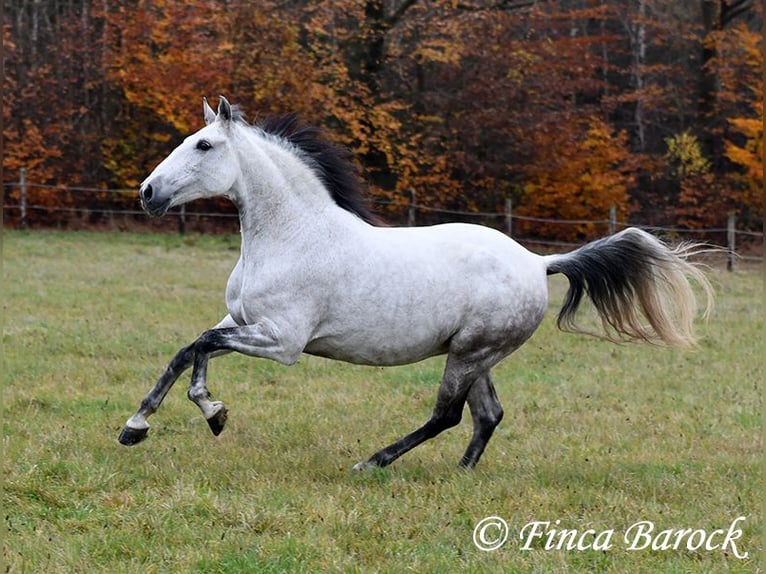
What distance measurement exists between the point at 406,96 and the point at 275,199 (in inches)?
808

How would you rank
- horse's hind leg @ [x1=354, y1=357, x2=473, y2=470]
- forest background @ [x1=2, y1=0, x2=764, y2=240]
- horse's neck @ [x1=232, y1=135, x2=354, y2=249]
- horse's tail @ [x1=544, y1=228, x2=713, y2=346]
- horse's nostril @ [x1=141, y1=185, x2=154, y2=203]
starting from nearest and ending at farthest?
horse's nostril @ [x1=141, y1=185, x2=154, y2=203] < horse's neck @ [x1=232, y1=135, x2=354, y2=249] < horse's hind leg @ [x1=354, y1=357, x2=473, y2=470] < horse's tail @ [x1=544, y1=228, x2=713, y2=346] < forest background @ [x1=2, y1=0, x2=764, y2=240]

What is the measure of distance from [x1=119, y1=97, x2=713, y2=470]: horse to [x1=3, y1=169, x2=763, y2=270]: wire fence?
17.2 meters

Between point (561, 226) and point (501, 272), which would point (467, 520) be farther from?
point (561, 226)

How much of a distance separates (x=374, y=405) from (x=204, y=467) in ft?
7.66

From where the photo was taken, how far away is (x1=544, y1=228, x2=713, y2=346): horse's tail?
6.38 m

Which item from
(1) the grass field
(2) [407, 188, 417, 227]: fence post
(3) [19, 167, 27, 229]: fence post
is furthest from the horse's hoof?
(3) [19, 167, 27, 229]: fence post

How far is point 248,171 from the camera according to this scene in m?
5.86

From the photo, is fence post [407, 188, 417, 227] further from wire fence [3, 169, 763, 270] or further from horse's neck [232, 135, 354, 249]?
horse's neck [232, 135, 354, 249]

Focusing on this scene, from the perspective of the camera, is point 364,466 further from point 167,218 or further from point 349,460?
point 167,218

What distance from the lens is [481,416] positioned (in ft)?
20.2

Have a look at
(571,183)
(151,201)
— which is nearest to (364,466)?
(151,201)

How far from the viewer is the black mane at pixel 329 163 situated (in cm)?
607

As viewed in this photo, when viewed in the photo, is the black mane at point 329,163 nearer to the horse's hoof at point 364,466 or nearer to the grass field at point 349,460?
the horse's hoof at point 364,466

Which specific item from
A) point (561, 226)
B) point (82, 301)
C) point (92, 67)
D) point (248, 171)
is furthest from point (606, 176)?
point (248, 171)
